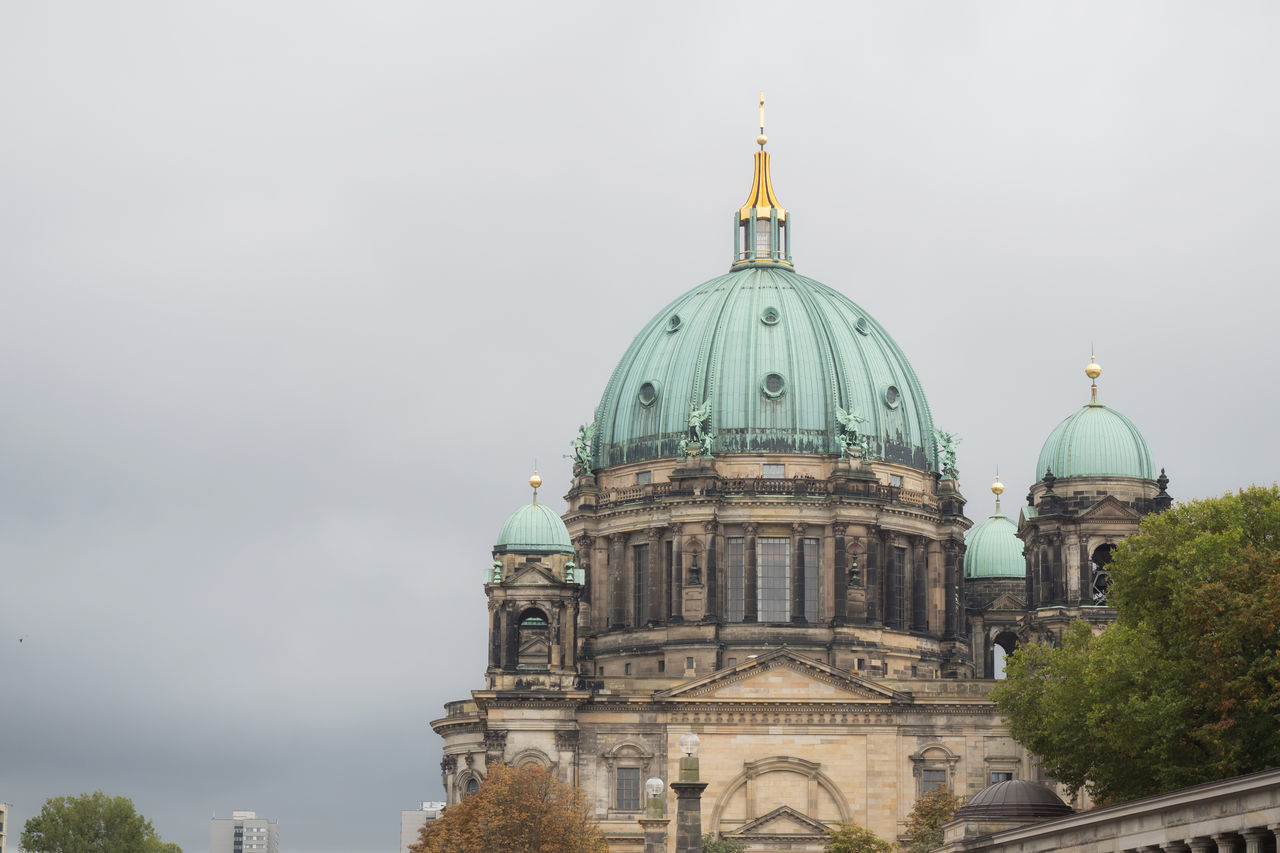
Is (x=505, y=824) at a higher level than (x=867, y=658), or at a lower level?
lower

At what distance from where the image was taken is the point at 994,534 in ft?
440

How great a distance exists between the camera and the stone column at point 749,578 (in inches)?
4668

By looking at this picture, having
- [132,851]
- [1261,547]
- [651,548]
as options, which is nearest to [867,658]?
[651,548]

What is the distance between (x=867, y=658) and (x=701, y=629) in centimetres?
797

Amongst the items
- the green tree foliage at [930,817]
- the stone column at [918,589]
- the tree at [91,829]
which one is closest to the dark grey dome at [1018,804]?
the green tree foliage at [930,817]

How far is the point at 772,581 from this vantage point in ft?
391

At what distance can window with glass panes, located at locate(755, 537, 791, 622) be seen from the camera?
11888 centimetres

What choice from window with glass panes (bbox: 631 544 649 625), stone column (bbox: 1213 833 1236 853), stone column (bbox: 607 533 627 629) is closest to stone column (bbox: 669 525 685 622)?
window with glass panes (bbox: 631 544 649 625)

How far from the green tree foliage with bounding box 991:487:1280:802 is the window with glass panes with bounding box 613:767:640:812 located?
2842 centimetres

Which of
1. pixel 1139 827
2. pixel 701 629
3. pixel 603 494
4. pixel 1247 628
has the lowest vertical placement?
pixel 1139 827

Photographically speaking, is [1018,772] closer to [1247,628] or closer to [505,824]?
[505,824]

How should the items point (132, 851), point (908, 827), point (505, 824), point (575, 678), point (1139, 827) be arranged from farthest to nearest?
point (132, 851) < point (575, 678) < point (908, 827) < point (505, 824) < point (1139, 827)

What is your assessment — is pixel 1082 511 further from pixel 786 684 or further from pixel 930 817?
pixel 930 817

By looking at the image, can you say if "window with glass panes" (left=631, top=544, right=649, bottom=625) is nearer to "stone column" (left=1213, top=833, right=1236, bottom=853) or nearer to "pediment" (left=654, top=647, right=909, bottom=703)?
"pediment" (left=654, top=647, right=909, bottom=703)
